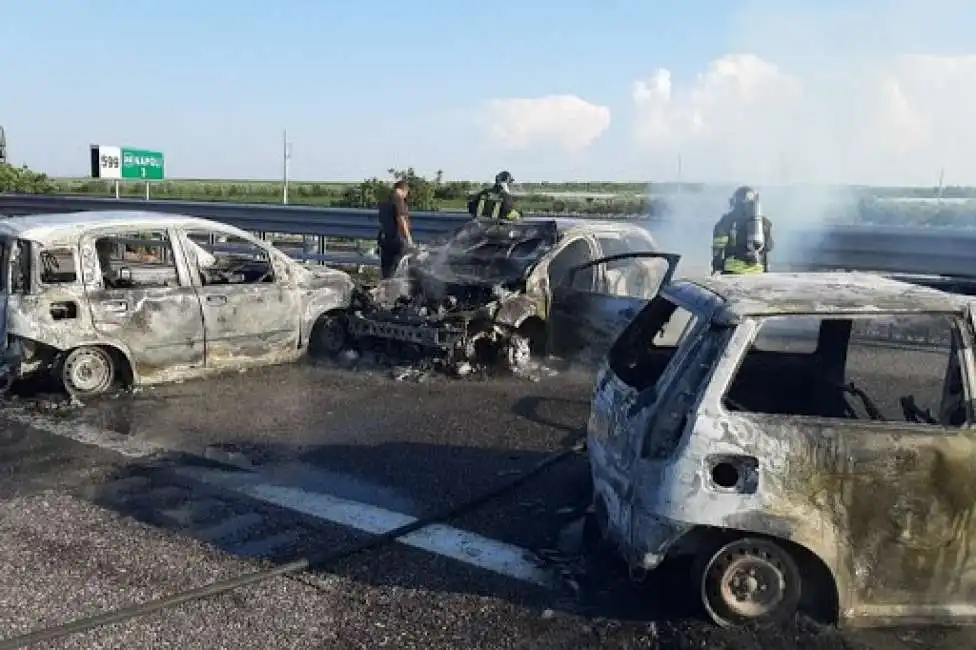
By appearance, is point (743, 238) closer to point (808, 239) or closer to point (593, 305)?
point (593, 305)

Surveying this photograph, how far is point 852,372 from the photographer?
496 centimetres

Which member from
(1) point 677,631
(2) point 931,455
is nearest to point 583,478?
(1) point 677,631

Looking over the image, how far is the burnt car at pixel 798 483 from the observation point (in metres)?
3.78

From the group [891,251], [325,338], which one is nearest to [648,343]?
[325,338]

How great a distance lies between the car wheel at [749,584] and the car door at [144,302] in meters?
5.90

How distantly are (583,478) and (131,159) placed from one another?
77.4 feet

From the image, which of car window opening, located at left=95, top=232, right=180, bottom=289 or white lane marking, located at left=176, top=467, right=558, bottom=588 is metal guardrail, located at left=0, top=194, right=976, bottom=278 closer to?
car window opening, located at left=95, top=232, right=180, bottom=289

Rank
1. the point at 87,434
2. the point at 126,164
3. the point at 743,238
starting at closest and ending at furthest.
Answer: the point at 87,434, the point at 743,238, the point at 126,164

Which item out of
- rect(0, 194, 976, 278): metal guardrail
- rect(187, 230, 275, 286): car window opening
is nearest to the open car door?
rect(0, 194, 976, 278): metal guardrail

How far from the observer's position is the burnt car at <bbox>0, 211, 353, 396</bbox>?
25.7 ft

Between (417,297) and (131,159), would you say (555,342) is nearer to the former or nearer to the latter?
(417,297)

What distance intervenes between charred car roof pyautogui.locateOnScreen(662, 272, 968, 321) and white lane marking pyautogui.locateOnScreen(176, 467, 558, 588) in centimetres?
152

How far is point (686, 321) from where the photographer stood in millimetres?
4402

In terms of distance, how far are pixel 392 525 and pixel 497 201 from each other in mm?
7015
